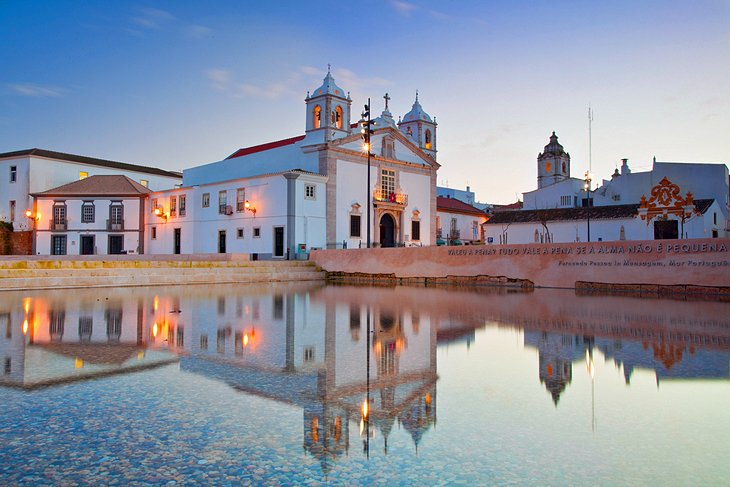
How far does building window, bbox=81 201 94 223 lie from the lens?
43125 mm

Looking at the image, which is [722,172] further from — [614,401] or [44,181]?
[44,181]

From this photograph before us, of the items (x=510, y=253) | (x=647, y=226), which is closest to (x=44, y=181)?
(x=510, y=253)

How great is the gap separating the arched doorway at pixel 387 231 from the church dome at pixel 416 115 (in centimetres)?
861

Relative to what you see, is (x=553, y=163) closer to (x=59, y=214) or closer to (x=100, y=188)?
(x=100, y=188)

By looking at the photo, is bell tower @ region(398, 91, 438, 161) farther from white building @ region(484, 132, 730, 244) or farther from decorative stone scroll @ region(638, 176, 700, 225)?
decorative stone scroll @ region(638, 176, 700, 225)

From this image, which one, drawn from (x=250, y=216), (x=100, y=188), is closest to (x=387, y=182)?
(x=250, y=216)

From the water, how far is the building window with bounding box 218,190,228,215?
28.2 meters

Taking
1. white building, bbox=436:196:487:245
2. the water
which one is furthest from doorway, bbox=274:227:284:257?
the water

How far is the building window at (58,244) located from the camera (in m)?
43.0

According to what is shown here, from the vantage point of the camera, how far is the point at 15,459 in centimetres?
327

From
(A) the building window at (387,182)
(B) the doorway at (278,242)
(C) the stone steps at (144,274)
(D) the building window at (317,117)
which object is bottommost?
(C) the stone steps at (144,274)

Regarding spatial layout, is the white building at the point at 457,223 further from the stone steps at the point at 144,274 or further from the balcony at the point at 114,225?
the stone steps at the point at 144,274

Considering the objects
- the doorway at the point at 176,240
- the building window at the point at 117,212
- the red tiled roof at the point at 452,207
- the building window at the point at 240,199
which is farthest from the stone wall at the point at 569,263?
the red tiled roof at the point at 452,207

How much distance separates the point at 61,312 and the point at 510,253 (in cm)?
1357
